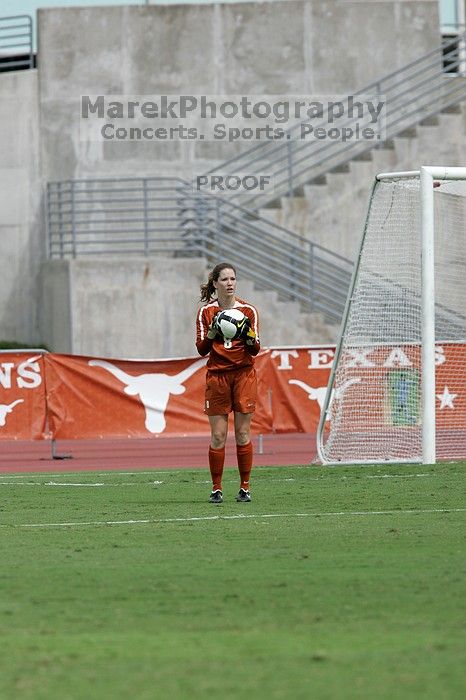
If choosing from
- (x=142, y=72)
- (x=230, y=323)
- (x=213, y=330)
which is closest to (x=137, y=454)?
(x=213, y=330)

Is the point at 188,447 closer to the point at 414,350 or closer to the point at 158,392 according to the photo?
the point at 158,392

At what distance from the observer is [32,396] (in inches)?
728

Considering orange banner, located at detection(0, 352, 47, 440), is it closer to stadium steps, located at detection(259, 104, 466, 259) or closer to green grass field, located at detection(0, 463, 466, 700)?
green grass field, located at detection(0, 463, 466, 700)

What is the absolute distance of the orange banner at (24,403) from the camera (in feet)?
60.6

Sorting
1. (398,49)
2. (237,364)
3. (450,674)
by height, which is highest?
(398,49)

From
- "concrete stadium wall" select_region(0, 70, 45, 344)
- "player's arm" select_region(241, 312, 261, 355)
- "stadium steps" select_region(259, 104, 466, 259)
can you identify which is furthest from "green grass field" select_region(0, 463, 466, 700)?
"concrete stadium wall" select_region(0, 70, 45, 344)

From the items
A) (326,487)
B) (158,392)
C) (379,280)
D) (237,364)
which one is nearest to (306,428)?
(158,392)

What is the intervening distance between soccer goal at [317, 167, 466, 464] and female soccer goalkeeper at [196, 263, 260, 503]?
3835 mm

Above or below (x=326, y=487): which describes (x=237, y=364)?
above

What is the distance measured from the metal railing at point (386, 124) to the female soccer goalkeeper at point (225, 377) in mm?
19318

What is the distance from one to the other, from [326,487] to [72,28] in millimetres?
20394

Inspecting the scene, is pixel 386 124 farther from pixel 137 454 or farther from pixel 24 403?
pixel 24 403

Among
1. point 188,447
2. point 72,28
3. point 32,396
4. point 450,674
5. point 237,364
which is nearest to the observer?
point 450,674

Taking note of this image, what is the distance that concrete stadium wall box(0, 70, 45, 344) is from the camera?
31938mm
